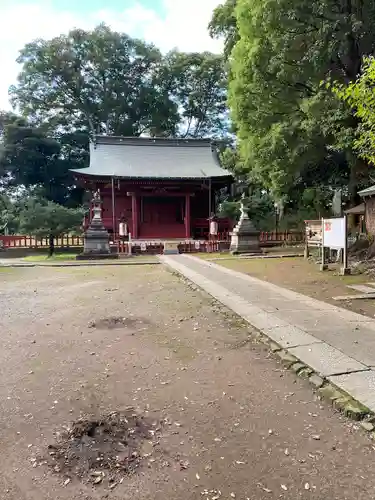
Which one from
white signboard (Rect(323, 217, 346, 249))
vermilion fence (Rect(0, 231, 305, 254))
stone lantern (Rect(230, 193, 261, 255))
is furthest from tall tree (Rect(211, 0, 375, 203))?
vermilion fence (Rect(0, 231, 305, 254))

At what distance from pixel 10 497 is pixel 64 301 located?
5.38m

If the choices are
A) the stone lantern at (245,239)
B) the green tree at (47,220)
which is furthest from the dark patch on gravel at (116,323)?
the green tree at (47,220)

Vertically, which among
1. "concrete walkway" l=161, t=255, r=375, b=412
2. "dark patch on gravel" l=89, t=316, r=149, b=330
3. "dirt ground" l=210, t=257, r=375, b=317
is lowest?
"dark patch on gravel" l=89, t=316, r=149, b=330

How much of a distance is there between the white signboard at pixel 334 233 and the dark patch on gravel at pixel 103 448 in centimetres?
810

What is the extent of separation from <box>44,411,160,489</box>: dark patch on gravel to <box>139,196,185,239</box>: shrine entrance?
21.5 metres

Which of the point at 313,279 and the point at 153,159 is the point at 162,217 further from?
the point at 313,279

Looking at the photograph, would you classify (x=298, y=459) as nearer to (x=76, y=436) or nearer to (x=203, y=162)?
(x=76, y=436)

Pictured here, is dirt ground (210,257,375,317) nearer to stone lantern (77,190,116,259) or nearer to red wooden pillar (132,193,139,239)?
stone lantern (77,190,116,259)

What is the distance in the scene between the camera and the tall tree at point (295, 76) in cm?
1119

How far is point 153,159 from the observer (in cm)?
2683

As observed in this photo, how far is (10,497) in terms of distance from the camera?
2021mm

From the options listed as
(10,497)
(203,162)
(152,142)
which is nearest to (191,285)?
(10,497)

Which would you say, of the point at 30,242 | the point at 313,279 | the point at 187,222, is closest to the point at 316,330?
the point at 313,279

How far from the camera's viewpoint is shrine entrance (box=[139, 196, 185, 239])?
24391 millimetres
